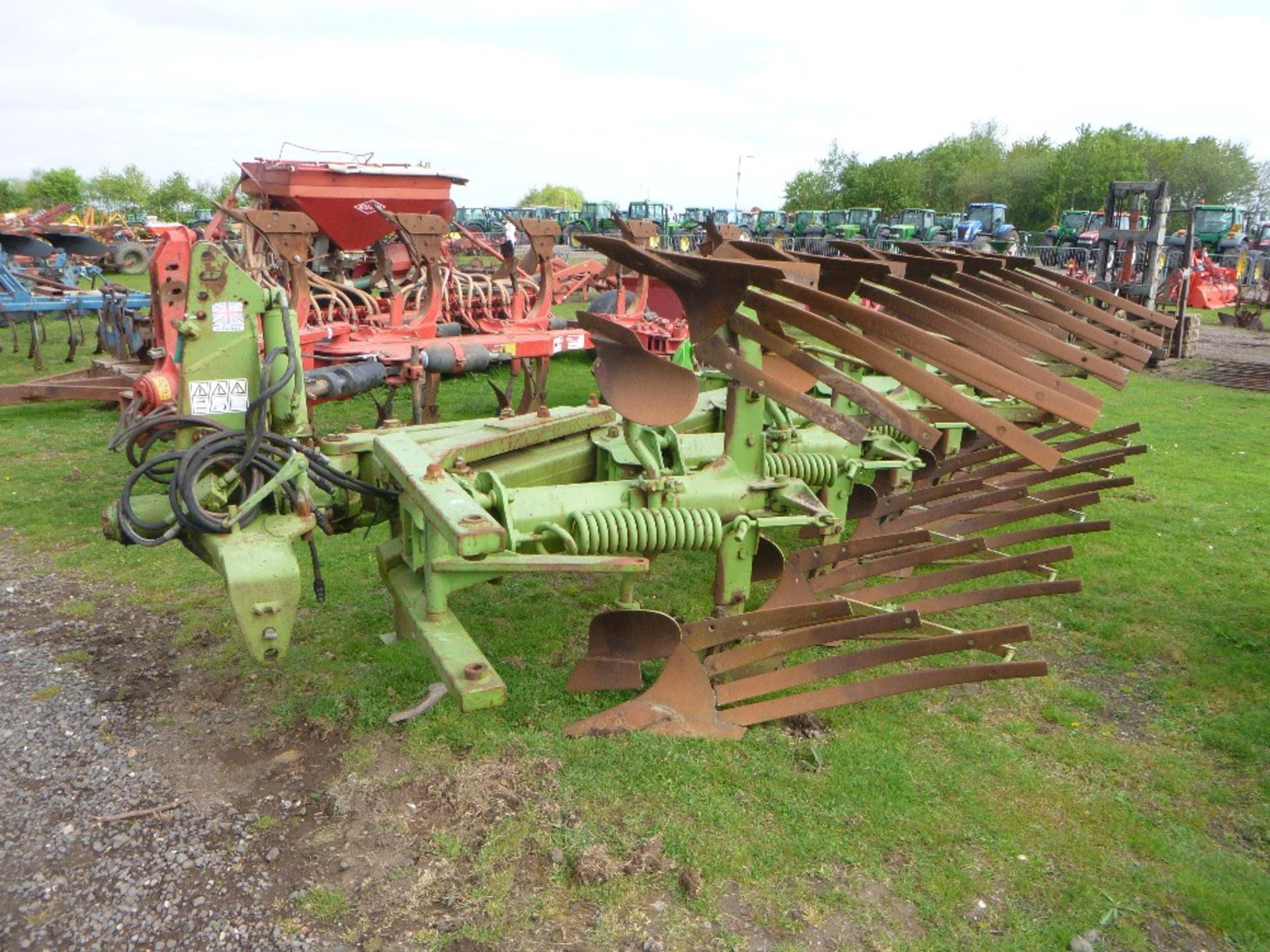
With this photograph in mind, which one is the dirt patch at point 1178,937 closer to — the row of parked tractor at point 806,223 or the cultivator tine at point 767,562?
the cultivator tine at point 767,562

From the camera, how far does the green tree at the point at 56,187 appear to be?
44.1 metres

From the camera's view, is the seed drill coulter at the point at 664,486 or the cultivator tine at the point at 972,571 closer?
the seed drill coulter at the point at 664,486

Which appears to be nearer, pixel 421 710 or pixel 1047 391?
pixel 1047 391

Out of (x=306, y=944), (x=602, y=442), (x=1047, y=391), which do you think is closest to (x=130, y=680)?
(x=306, y=944)

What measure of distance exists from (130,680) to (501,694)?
185cm

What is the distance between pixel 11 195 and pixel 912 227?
4171 centimetres

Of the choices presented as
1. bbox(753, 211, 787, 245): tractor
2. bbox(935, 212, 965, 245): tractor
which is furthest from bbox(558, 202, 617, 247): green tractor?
bbox(935, 212, 965, 245): tractor

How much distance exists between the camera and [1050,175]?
141 feet

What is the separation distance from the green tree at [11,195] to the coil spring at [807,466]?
46.2 metres

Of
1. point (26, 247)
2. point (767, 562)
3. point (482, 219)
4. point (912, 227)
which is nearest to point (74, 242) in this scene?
point (26, 247)

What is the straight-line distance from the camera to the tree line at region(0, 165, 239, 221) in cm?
4250

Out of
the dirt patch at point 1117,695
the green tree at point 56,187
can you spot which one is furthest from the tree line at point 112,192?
the dirt patch at point 1117,695

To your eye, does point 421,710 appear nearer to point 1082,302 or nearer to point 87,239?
point 1082,302

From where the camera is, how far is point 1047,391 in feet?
7.76
